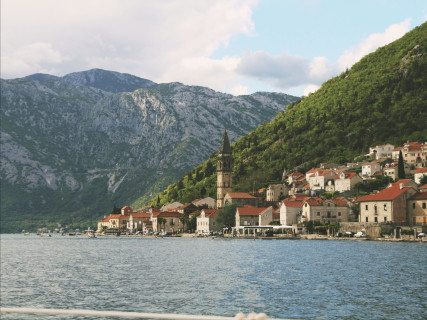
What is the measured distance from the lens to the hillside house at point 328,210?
137125 mm

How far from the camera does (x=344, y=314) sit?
114 feet

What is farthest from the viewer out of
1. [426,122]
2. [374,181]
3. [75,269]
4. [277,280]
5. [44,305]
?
[426,122]

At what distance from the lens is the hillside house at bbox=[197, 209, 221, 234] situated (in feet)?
577

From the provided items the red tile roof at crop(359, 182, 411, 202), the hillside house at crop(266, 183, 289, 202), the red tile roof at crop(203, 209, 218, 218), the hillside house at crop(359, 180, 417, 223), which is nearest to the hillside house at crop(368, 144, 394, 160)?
the hillside house at crop(266, 183, 289, 202)

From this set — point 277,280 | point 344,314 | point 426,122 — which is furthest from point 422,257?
point 426,122

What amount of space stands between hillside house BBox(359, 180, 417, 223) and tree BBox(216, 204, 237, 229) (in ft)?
184

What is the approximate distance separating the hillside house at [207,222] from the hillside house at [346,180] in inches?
1629

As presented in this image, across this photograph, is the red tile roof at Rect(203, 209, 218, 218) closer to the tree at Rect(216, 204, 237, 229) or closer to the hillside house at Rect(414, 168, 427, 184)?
the tree at Rect(216, 204, 237, 229)

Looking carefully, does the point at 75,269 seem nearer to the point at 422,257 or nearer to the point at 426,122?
the point at 422,257

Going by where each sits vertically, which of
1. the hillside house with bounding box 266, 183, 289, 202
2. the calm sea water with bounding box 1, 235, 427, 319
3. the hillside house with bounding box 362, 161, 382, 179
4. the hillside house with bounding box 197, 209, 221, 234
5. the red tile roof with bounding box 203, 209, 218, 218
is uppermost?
the hillside house with bounding box 362, 161, 382, 179

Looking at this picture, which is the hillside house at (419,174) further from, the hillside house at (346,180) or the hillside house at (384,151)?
the hillside house at (384,151)

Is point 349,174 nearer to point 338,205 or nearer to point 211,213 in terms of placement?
point 338,205

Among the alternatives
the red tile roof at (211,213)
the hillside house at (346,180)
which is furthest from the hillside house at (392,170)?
the red tile roof at (211,213)

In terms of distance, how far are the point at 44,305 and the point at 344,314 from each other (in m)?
22.3
